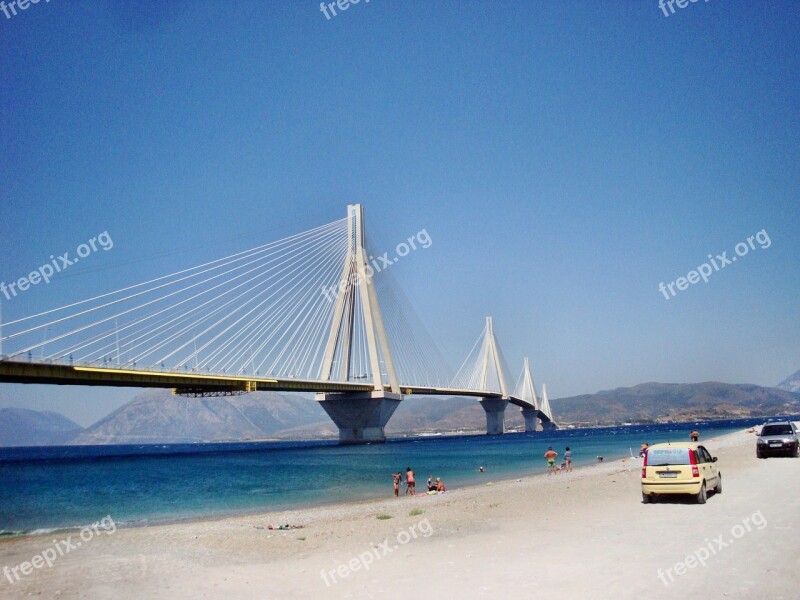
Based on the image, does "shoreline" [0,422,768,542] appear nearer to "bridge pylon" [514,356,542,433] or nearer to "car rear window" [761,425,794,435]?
"car rear window" [761,425,794,435]

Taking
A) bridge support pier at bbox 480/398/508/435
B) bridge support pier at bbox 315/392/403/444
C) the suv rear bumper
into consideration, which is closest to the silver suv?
the suv rear bumper

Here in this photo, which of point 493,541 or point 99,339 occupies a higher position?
point 99,339

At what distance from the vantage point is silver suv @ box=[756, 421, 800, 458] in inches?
1179

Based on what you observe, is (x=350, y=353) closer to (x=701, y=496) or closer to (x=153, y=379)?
(x=153, y=379)

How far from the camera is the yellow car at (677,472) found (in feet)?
53.5

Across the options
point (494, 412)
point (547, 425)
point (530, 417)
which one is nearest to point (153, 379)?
point (494, 412)

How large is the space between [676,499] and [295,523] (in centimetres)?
1027

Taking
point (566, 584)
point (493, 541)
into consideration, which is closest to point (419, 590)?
point (566, 584)

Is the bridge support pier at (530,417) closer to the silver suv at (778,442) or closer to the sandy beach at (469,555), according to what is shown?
the silver suv at (778,442)

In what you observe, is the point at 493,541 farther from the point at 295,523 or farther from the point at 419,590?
the point at 295,523

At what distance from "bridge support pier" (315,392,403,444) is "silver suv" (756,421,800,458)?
164 feet

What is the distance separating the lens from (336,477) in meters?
38.3

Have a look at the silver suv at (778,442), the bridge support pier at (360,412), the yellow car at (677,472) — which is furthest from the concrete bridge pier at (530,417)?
the yellow car at (677,472)

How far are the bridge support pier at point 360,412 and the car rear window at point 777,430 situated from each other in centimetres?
4980
